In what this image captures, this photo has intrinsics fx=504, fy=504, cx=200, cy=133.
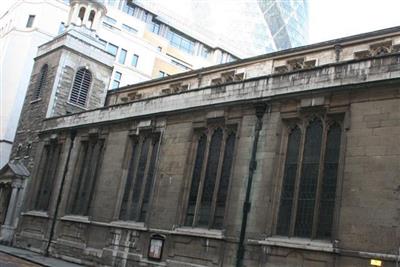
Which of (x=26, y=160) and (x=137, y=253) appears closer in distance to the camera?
(x=137, y=253)

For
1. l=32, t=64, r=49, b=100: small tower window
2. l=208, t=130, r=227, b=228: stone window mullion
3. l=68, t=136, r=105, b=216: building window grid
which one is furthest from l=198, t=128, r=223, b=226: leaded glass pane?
l=32, t=64, r=49, b=100: small tower window

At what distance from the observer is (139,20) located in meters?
66.7

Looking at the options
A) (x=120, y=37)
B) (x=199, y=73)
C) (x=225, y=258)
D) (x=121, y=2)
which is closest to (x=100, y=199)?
(x=225, y=258)

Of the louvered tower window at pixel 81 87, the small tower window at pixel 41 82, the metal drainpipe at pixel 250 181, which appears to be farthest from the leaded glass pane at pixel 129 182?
the small tower window at pixel 41 82

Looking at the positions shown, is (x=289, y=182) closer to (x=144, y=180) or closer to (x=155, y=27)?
(x=144, y=180)

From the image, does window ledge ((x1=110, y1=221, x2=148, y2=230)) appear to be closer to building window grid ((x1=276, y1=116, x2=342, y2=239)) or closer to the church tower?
building window grid ((x1=276, y1=116, x2=342, y2=239))

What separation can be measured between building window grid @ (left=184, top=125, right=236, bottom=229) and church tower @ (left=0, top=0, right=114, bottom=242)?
625 inches

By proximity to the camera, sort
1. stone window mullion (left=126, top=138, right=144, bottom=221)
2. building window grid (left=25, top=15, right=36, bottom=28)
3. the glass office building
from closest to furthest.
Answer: stone window mullion (left=126, top=138, right=144, bottom=221)
building window grid (left=25, top=15, right=36, bottom=28)
the glass office building

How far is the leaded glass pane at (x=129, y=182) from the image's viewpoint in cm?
2309

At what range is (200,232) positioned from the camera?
1853cm

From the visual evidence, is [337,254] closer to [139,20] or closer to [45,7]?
[45,7]

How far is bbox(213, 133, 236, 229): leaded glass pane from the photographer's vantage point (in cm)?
1864

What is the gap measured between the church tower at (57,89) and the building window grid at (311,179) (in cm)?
2037

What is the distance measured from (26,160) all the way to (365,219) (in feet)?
82.1
